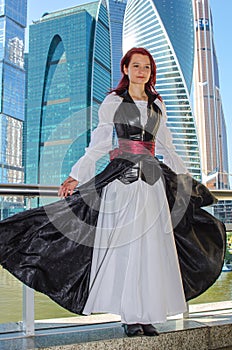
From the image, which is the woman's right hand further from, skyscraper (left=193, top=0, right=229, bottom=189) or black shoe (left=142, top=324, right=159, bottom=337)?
skyscraper (left=193, top=0, right=229, bottom=189)

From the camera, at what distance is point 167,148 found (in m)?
1.73

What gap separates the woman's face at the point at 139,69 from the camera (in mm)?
1682

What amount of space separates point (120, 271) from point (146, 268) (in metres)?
0.11

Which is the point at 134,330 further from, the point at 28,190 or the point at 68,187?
the point at 28,190

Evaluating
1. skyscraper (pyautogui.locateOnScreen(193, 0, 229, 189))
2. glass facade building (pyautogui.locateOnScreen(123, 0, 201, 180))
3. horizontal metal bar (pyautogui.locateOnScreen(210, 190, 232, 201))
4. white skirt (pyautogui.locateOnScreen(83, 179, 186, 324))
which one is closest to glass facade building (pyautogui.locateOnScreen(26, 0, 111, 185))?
glass facade building (pyautogui.locateOnScreen(123, 0, 201, 180))

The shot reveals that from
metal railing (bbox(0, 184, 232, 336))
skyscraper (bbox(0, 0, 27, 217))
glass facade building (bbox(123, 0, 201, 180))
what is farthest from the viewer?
skyscraper (bbox(0, 0, 27, 217))

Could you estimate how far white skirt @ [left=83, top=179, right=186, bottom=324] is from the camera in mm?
1411

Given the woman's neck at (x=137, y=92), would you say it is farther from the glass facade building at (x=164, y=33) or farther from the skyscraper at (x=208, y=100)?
the skyscraper at (x=208, y=100)

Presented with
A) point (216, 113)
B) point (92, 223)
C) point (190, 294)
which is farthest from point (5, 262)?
point (216, 113)

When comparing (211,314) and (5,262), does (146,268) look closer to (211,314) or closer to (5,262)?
(5,262)

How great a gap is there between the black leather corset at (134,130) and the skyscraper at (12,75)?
30.0 metres

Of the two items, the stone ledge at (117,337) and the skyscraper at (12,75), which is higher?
the skyscraper at (12,75)

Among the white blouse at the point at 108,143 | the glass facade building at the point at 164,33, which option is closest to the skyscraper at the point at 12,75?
the glass facade building at the point at 164,33

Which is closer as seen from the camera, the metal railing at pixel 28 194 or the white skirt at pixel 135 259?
the white skirt at pixel 135 259
